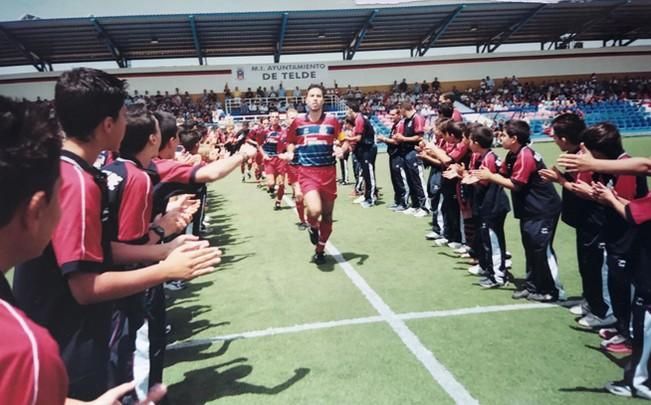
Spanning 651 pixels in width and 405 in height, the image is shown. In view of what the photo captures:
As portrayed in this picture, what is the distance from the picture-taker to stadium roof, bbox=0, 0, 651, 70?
1176 inches

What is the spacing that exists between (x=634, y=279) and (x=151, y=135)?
3264 millimetres

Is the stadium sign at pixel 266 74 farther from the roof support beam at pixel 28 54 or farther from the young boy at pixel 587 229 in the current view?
the young boy at pixel 587 229

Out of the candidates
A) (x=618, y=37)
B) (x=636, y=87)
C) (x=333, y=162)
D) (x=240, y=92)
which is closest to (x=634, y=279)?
(x=333, y=162)

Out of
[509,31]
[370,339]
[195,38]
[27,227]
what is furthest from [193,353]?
[509,31]

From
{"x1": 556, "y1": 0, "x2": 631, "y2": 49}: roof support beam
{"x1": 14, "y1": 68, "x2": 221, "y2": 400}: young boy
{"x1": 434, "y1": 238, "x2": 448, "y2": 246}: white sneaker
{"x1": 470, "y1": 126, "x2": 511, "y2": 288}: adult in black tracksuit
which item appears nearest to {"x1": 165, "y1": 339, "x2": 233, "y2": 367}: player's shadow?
{"x1": 14, "y1": 68, "x2": 221, "y2": 400}: young boy

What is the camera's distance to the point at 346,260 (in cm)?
655

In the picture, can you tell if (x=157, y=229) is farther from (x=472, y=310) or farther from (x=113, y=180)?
(x=472, y=310)

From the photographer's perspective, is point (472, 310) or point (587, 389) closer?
point (587, 389)

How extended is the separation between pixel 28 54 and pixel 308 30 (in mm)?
18844

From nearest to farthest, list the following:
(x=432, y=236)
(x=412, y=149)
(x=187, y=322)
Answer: (x=187, y=322), (x=432, y=236), (x=412, y=149)

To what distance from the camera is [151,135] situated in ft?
10.3

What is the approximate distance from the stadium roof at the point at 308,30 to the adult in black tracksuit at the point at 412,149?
23638mm

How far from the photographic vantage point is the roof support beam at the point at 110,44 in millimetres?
29248

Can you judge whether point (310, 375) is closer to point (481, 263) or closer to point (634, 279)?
point (634, 279)
